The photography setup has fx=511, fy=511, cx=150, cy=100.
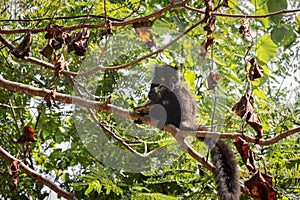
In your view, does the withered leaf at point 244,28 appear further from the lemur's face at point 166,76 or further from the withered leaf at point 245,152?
the lemur's face at point 166,76

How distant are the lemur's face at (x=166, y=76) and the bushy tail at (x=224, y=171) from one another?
948mm

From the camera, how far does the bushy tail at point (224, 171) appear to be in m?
2.38

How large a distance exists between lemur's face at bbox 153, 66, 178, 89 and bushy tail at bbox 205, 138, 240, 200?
3.11ft

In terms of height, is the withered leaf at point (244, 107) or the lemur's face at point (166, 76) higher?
the lemur's face at point (166, 76)

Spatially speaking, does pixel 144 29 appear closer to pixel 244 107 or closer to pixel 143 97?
pixel 244 107

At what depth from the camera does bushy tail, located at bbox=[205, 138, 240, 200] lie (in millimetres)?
2379

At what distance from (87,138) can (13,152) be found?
81 centimetres

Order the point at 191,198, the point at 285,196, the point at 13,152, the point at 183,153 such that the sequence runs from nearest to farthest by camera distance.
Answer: the point at 285,196 < the point at 191,198 < the point at 183,153 < the point at 13,152

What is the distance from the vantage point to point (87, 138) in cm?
454

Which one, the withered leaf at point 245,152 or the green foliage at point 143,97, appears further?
the green foliage at point 143,97

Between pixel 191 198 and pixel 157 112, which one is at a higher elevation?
pixel 157 112

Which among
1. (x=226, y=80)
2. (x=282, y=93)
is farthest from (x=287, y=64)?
(x=226, y=80)

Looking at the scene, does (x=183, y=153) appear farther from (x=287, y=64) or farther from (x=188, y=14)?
(x=287, y=64)

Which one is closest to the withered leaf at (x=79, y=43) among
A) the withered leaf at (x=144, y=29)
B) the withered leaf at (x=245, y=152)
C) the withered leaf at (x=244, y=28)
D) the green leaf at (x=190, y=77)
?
the withered leaf at (x=144, y=29)
